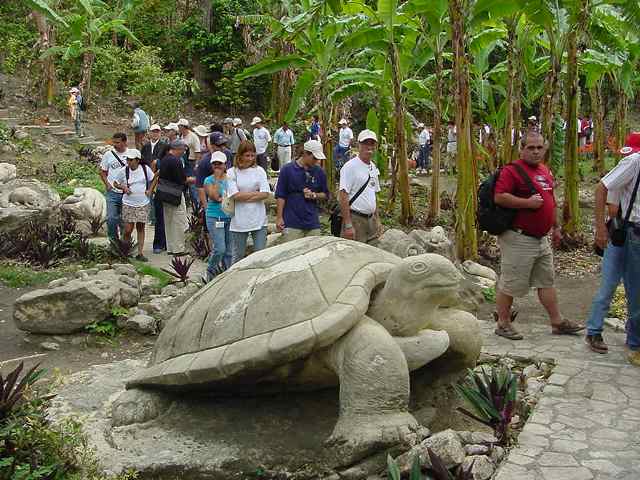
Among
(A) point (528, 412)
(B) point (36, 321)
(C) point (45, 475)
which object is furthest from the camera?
(B) point (36, 321)

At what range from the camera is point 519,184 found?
586 cm

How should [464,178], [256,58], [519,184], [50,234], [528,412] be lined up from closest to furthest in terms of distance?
1. [528,412]
2. [519,184]
3. [464,178]
4. [50,234]
5. [256,58]

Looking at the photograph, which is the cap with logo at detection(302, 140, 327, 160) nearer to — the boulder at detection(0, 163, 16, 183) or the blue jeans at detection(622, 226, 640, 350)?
the blue jeans at detection(622, 226, 640, 350)

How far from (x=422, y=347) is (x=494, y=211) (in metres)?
2.10

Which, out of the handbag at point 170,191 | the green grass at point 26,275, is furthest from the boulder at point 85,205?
the handbag at point 170,191

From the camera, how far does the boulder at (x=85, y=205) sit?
1184cm

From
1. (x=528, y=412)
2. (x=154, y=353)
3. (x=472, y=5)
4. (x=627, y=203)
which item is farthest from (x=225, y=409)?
(x=472, y=5)

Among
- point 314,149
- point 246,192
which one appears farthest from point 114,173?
point 314,149

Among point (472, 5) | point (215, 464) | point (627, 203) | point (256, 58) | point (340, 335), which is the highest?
point (256, 58)

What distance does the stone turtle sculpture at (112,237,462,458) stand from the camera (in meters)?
3.96

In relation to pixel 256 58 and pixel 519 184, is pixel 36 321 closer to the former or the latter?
pixel 519 184

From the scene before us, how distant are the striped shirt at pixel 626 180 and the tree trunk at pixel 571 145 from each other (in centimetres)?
455

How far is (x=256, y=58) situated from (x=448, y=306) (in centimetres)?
1997

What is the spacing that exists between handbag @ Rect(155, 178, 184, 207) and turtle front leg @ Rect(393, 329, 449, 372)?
19.5ft
